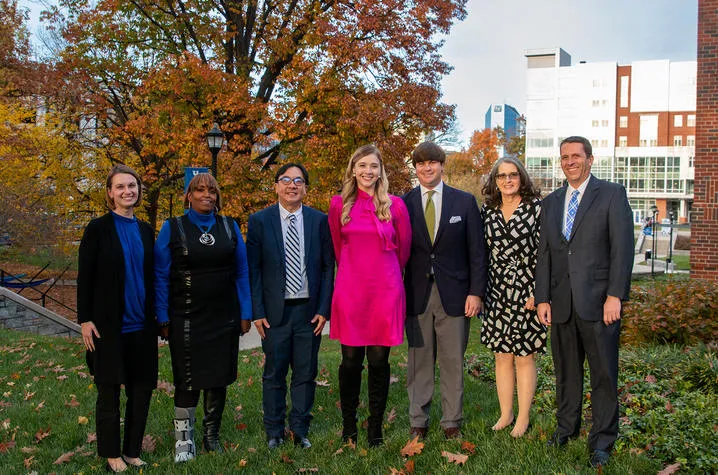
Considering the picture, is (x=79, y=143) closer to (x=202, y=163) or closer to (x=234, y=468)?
(x=202, y=163)

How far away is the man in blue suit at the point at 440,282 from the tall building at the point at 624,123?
283ft

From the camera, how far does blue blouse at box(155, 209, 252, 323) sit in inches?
179

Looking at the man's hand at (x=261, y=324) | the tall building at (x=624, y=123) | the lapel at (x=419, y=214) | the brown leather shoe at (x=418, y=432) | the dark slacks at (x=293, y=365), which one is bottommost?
the brown leather shoe at (x=418, y=432)

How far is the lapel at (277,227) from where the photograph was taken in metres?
4.80

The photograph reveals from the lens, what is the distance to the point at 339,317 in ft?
15.1

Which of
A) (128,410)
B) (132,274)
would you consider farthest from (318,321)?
(128,410)

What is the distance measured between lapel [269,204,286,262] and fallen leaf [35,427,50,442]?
2709 millimetres

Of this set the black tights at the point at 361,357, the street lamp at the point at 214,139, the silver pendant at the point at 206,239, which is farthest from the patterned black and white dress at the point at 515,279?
the street lamp at the point at 214,139

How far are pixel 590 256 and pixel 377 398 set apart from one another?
1.88 m

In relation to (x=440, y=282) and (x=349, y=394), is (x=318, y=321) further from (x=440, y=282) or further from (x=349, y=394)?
(x=440, y=282)

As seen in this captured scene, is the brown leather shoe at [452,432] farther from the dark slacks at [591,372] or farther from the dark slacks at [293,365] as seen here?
the dark slacks at [293,365]

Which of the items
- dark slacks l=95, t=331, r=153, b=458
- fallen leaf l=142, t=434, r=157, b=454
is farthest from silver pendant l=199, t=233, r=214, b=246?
fallen leaf l=142, t=434, r=157, b=454

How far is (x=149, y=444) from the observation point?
4996 mm

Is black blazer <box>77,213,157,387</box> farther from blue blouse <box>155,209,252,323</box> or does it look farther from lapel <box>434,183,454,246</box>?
lapel <box>434,183,454,246</box>
